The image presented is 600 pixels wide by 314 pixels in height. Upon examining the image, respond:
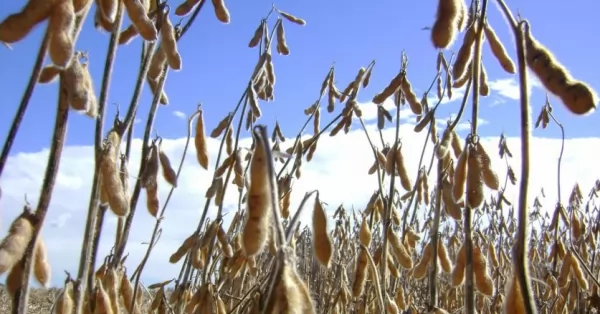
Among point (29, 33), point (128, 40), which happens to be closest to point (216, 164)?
point (128, 40)

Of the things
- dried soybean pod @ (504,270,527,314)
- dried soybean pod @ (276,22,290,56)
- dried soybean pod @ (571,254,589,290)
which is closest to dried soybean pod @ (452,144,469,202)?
dried soybean pod @ (504,270,527,314)

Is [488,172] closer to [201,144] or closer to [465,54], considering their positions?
[465,54]

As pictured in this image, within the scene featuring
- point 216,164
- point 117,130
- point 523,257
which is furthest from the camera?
point 216,164

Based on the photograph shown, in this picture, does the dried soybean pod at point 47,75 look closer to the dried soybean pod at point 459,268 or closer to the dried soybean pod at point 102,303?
the dried soybean pod at point 102,303

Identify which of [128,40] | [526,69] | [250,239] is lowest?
[250,239]

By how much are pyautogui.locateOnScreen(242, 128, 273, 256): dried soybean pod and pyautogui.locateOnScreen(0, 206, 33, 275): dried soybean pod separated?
0.45 metres

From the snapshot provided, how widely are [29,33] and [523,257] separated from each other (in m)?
1.07

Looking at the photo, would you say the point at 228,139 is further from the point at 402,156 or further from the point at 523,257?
the point at 523,257

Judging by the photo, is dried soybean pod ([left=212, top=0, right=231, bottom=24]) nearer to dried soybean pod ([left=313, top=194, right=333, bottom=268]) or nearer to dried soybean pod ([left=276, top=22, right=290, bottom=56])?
dried soybean pod ([left=313, top=194, right=333, bottom=268])

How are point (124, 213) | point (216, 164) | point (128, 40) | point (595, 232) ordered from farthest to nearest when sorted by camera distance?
1. point (595, 232)
2. point (216, 164)
3. point (128, 40)
4. point (124, 213)

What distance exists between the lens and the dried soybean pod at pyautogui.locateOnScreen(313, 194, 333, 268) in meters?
1.55

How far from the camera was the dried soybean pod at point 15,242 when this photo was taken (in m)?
1.22

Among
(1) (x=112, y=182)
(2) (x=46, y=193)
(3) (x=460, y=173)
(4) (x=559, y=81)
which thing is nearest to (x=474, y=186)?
(3) (x=460, y=173)

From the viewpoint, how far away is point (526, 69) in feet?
3.75
